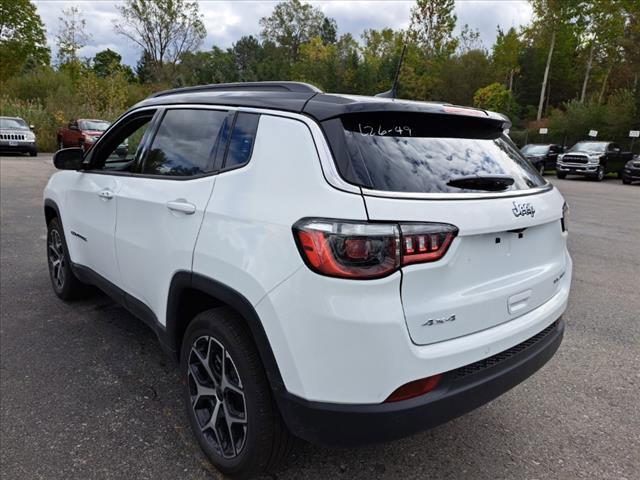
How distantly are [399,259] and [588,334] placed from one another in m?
3.05

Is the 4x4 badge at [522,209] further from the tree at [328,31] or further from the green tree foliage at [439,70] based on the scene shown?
the tree at [328,31]

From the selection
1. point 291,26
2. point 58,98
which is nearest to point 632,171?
point 58,98

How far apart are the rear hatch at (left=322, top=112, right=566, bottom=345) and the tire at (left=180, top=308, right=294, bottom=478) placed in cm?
71

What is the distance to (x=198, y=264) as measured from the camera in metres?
2.23

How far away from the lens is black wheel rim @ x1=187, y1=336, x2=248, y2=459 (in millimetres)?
2166

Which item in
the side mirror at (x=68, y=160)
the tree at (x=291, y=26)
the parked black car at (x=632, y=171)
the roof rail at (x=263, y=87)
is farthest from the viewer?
the tree at (x=291, y=26)

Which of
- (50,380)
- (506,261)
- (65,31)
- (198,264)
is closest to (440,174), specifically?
(506,261)

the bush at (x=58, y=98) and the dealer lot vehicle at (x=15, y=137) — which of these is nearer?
the dealer lot vehicle at (x=15, y=137)

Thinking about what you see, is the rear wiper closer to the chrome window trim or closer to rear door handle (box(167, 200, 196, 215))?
the chrome window trim

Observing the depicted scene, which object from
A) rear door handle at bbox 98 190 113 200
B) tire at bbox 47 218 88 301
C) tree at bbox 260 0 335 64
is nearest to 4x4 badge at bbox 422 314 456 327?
rear door handle at bbox 98 190 113 200

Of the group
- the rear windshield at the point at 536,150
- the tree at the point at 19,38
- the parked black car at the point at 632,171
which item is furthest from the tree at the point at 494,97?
the tree at the point at 19,38

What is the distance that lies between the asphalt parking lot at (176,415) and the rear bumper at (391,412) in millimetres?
400

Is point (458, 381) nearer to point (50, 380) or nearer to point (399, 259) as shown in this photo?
point (399, 259)

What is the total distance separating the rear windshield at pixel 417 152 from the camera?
6.14ft
